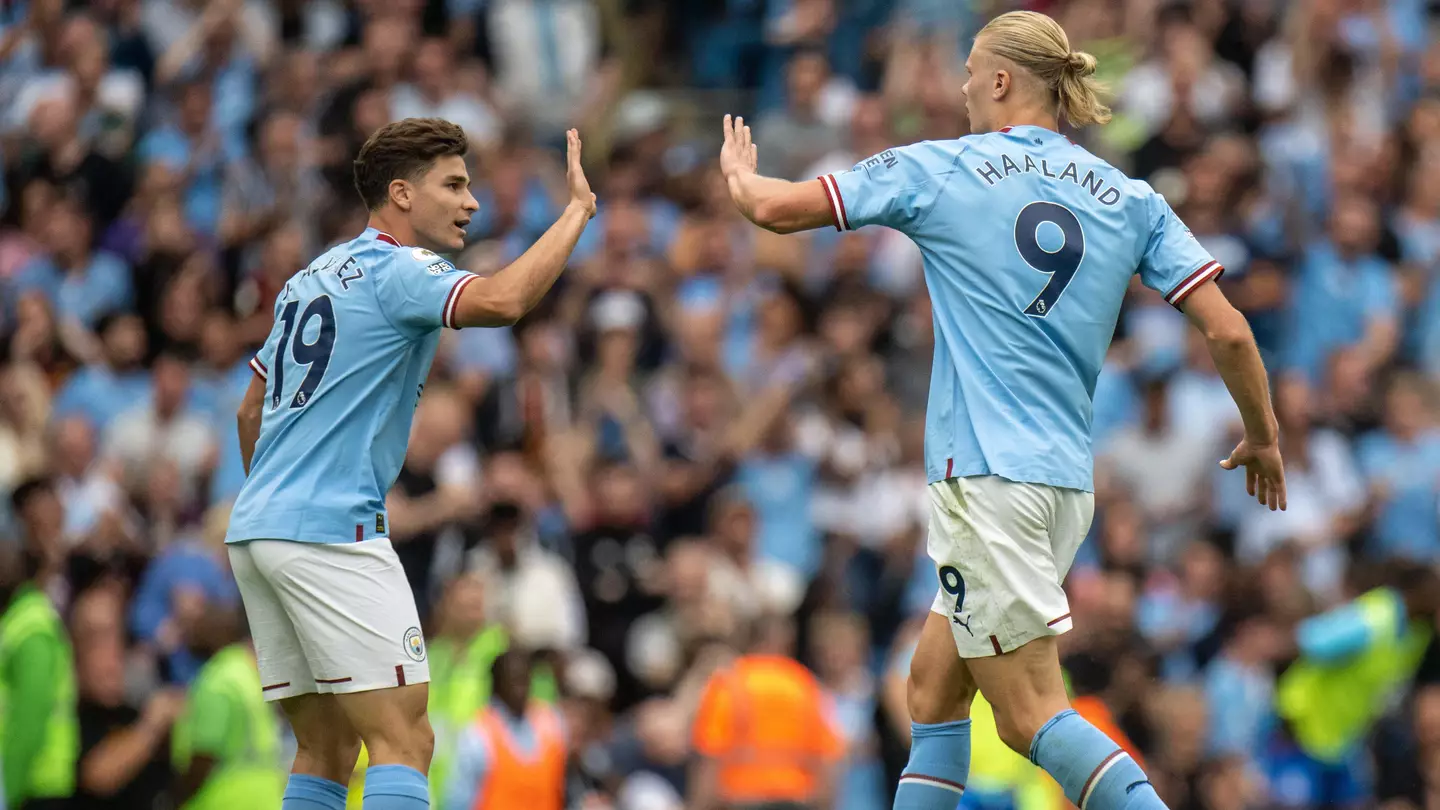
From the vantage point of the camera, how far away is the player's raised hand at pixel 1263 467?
22.1 ft

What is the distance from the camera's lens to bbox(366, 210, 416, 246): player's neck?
7164 millimetres

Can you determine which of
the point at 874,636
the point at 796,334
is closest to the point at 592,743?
the point at 874,636

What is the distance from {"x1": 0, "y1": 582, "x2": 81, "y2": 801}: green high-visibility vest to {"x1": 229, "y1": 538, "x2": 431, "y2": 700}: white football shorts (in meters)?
4.73

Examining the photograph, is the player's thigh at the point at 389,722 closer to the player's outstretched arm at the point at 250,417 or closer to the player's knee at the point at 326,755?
the player's knee at the point at 326,755

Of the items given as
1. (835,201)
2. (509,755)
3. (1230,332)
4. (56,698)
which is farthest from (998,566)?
(56,698)

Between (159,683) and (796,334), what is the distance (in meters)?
5.51

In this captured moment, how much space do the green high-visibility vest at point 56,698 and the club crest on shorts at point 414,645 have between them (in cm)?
507

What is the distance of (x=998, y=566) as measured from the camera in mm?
6363

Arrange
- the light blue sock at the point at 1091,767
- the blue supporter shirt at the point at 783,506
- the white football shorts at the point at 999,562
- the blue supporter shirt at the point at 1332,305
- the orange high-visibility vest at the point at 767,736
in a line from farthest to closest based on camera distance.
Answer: the blue supporter shirt at the point at 1332,305 → the blue supporter shirt at the point at 783,506 → the orange high-visibility vest at the point at 767,736 → the white football shorts at the point at 999,562 → the light blue sock at the point at 1091,767

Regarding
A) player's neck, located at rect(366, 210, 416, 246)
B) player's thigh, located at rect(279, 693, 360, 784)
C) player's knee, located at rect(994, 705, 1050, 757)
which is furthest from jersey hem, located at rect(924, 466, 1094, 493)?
player's thigh, located at rect(279, 693, 360, 784)

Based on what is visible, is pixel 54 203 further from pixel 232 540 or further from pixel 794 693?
pixel 232 540

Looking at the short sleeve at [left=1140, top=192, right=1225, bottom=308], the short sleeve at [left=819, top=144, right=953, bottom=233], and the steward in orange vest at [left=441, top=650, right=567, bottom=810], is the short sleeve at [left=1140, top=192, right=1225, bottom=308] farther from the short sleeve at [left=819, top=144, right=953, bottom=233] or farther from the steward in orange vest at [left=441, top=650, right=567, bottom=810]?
the steward in orange vest at [left=441, top=650, right=567, bottom=810]

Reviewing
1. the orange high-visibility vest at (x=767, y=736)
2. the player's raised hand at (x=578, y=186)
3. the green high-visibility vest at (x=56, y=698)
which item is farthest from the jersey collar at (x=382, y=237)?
the green high-visibility vest at (x=56, y=698)

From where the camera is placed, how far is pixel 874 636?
44.5 ft
